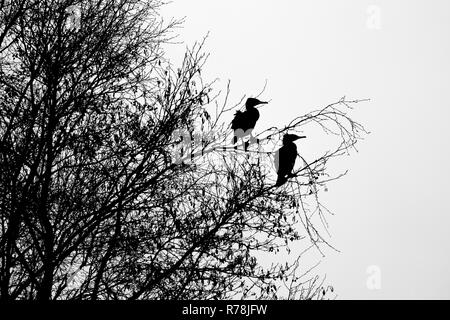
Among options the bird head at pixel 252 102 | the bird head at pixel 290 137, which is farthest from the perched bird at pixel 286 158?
the bird head at pixel 252 102

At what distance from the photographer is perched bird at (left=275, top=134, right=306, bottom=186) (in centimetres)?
699

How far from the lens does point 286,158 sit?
7.03 metres

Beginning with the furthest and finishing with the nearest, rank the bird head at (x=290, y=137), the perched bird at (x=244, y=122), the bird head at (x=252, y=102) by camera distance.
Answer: the bird head at (x=252, y=102) → the perched bird at (x=244, y=122) → the bird head at (x=290, y=137)

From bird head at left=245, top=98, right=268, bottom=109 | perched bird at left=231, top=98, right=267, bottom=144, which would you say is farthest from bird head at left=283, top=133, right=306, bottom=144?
bird head at left=245, top=98, right=268, bottom=109

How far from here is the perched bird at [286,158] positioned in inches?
275

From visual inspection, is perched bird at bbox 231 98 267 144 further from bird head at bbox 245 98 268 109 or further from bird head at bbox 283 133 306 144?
bird head at bbox 283 133 306 144

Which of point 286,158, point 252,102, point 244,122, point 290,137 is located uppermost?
point 252,102

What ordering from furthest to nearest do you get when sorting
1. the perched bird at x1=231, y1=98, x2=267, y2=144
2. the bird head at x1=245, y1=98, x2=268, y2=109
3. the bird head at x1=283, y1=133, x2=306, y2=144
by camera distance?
1. the bird head at x1=245, y1=98, x2=268, y2=109
2. the perched bird at x1=231, y1=98, x2=267, y2=144
3. the bird head at x1=283, y1=133, x2=306, y2=144

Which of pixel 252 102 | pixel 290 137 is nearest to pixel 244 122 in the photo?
pixel 252 102

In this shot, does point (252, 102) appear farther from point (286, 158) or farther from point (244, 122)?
point (286, 158)

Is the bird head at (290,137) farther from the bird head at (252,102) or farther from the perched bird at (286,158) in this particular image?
the bird head at (252,102)

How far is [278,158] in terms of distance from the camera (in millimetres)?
7078
